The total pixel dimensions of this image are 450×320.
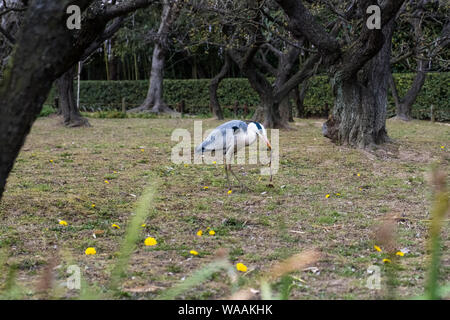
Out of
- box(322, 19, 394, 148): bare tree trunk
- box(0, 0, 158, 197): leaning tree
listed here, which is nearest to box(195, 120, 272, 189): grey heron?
box(322, 19, 394, 148): bare tree trunk

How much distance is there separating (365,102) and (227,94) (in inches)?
625

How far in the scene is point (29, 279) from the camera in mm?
3402

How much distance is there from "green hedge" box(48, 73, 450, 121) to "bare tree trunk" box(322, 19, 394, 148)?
11399 millimetres

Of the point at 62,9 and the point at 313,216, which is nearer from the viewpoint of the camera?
the point at 62,9

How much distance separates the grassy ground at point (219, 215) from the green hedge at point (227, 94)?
1236 centimetres

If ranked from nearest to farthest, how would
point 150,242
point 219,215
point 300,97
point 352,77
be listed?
point 150,242 < point 219,215 < point 352,77 < point 300,97

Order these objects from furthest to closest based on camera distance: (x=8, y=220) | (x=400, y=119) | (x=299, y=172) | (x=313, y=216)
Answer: (x=400, y=119) → (x=299, y=172) → (x=313, y=216) → (x=8, y=220)

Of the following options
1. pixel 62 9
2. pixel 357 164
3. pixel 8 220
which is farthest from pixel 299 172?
pixel 62 9

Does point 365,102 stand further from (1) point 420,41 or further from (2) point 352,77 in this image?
(1) point 420,41

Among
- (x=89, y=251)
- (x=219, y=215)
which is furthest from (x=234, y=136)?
(x=89, y=251)

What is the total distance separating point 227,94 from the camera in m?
25.6
